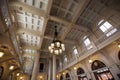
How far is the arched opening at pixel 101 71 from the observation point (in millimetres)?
9483

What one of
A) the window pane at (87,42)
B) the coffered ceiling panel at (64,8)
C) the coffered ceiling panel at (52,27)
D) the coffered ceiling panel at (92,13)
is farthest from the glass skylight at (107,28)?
the coffered ceiling panel at (52,27)

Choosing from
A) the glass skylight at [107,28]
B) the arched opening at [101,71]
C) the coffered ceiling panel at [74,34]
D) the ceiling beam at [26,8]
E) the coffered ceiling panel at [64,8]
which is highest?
the coffered ceiling panel at [64,8]

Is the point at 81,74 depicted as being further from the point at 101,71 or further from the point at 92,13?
the point at 92,13

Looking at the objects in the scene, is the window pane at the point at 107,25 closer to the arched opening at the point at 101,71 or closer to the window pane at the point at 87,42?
the window pane at the point at 87,42

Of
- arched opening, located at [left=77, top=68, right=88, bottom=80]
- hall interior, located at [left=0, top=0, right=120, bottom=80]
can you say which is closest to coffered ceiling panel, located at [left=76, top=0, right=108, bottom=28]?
hall interior, located at [left=0, top=0, right=120, bottom=80]

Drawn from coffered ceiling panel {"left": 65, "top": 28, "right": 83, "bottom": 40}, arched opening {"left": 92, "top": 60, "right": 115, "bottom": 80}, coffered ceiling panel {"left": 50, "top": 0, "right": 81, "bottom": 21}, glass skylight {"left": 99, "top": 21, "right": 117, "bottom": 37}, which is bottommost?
arched opening {"left": 92, "top": 60, "right": 115, "bottom": 80}

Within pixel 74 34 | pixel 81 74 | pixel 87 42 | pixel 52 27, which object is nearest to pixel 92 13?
pixel 87 42

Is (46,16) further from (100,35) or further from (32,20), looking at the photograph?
(100,35)

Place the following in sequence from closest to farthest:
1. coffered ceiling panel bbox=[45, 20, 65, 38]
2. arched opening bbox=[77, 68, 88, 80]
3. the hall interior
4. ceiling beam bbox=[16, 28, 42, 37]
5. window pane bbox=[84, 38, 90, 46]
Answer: the hall interior, coffered ceiling panel bbox=[45, 20, 65, 38], ceiling beam bbox=[16, 28, 42, 37], window pane bbox=[84, 38, 90, 46], arched opening bbox=[77, 68, 88, 80]

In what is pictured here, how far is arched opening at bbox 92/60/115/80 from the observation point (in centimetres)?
948

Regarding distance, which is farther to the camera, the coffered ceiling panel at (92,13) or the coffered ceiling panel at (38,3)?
the coffered ceiling panel at (92,13)

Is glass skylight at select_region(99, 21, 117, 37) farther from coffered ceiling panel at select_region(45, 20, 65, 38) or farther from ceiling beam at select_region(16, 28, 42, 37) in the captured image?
ceiling beam at select_region(16, 28, 42, 37)

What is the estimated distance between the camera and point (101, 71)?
10.3 metres

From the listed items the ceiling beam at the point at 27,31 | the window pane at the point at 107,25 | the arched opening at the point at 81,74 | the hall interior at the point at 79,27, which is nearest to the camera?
the hall interior at the point at 79,27
